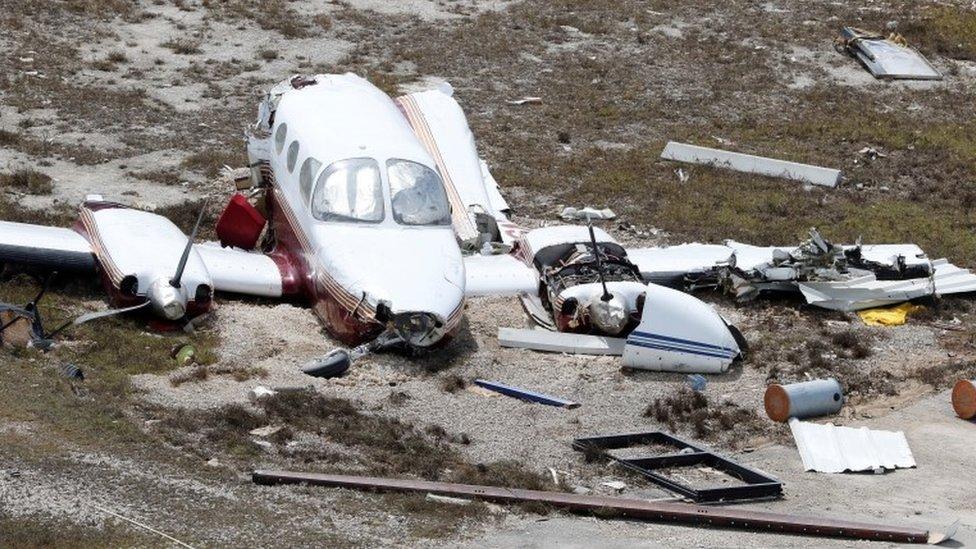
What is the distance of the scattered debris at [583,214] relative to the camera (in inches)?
893

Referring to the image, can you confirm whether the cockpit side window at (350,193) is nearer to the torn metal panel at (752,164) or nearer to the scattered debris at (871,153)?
the torn metal panel at (752,164)

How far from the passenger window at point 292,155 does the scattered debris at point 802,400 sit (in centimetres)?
661

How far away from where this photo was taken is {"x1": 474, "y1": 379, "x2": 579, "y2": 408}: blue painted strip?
52.2 ft

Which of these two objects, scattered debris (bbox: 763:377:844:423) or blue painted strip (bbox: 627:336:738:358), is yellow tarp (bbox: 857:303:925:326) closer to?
blue painted strip (bbox: 627:336:738:358)

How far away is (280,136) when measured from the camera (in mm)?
20188

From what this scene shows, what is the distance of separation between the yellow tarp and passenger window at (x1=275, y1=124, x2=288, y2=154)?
7393 mm

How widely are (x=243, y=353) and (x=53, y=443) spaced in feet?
11.7

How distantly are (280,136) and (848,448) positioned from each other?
8609 millimetres

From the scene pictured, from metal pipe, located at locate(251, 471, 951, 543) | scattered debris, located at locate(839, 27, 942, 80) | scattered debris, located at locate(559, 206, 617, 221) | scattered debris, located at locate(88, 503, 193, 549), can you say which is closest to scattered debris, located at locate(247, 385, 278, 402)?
metal pipe, located at locate(251, 471, 951, 543)

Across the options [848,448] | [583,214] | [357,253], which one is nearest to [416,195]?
[357,253]

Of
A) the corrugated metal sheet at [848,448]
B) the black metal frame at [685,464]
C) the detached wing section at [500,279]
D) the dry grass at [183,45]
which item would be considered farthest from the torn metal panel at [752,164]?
the black metal frame at [685,464]

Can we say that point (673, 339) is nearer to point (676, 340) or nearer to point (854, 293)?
point (676, 340)

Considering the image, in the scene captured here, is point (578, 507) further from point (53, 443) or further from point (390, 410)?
point (53, 443)

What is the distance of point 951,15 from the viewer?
36.8 m
